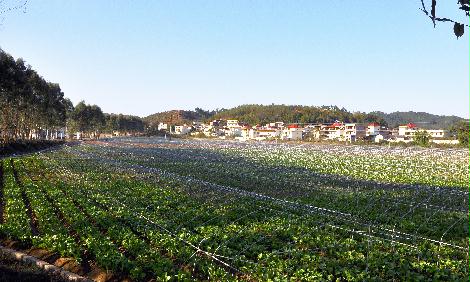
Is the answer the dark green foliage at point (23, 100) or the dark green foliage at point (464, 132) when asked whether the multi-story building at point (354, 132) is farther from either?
the dark green foliage at point (23, 100)

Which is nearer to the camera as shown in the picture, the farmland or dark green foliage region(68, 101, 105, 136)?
the farmland

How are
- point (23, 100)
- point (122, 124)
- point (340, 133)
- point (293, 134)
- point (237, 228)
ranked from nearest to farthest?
point (237, 228), point (23, 100), point (340, 133), point (293, 134), point (122, 124)

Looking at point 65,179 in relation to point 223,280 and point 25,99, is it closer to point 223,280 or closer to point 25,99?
point 223,280

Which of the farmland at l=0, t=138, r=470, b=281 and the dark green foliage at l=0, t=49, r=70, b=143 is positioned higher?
the dark green foliage at l=0, t=49, r=70, b=143

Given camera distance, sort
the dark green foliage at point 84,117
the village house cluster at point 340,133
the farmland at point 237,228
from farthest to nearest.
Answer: the village house cluster at point 340,133 < the dark green foliage at point 84,117 < the farmland at point 237,228

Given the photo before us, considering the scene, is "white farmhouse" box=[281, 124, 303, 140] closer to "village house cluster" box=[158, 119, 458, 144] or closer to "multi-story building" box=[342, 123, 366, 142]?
"village house cluster" box=[158, 119, 458, 144]

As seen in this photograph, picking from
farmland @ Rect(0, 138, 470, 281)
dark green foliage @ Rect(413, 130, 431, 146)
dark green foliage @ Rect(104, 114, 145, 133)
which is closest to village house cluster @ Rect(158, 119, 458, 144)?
dark green foliage @ Rect(413, 130, 431, 146)

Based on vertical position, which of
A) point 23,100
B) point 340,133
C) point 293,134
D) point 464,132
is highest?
point 23,100

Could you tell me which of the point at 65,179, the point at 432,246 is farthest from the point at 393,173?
the point at 65,179

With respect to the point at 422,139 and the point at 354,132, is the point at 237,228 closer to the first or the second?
the point at 422,139

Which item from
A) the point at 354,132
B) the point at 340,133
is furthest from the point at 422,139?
the point at 340,133

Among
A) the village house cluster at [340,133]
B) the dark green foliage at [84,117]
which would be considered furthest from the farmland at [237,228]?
the village house cluster at [340,133]

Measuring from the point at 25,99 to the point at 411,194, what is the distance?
161 ft

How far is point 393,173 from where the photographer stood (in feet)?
116
